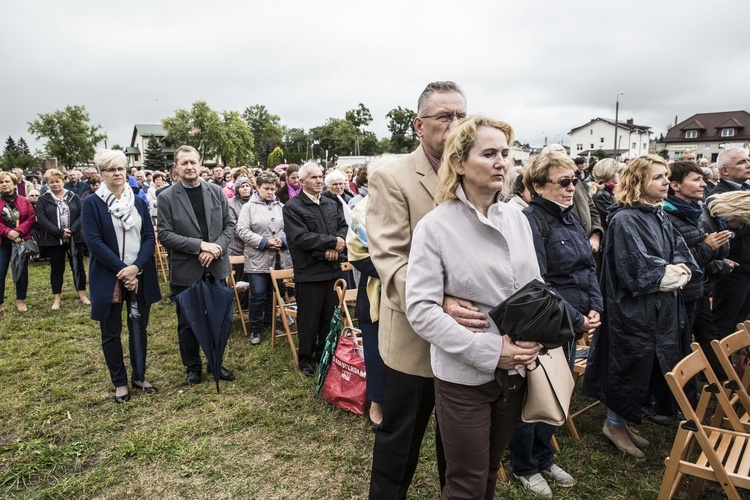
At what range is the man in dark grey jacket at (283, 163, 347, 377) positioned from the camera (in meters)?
4.76

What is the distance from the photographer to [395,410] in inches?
91.2

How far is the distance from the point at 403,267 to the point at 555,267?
1.36 meters

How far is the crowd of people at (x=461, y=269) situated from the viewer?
1.85 metres

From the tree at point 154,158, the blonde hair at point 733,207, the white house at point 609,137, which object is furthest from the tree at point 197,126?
the blonde hair at point 733,207

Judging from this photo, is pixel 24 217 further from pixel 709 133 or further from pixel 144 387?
pixel 709 133

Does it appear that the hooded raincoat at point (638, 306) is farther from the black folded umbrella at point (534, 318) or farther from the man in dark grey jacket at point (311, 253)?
the man in dark grey jacket at point (311, 253)

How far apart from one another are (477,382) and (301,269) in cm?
322

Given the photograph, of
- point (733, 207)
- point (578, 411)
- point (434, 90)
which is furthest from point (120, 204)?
point (733, 207)

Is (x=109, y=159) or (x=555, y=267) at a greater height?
(x=109, y=159)

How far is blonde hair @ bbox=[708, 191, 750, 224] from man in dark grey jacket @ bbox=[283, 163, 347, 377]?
341cm

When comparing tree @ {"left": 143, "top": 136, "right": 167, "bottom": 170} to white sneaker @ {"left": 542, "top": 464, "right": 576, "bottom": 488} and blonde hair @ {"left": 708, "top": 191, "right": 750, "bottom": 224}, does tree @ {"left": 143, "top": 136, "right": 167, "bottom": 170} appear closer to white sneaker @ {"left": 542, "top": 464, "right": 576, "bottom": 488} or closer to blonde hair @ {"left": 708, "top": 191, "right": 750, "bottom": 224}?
blonde hair @ {"left": 708, "top": 191, "right": 750, "bottom": 224}

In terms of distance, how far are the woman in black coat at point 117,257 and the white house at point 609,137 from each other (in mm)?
77308

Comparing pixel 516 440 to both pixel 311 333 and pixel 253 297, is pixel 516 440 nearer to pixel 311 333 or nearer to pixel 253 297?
pixel 311 333

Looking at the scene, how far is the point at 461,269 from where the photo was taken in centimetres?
182
